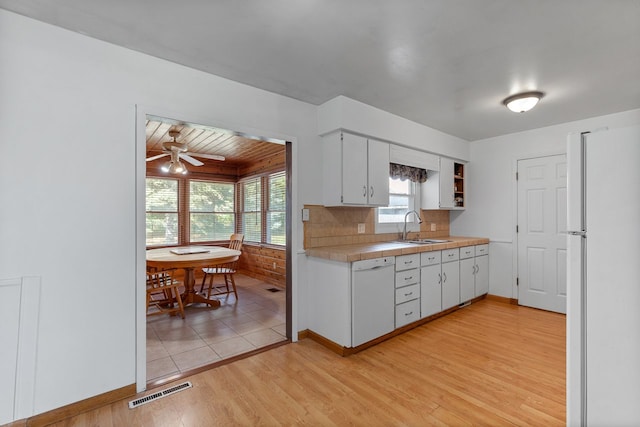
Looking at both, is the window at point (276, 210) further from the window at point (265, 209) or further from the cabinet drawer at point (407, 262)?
the cabinet drawer at point (407, 262)

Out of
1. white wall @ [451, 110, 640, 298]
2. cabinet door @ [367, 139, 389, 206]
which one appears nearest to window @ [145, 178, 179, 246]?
cabinet door @ [367, 139, 389, 206]

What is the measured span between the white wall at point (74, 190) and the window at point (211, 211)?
4.16 metres

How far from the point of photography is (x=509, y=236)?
431 centimetres

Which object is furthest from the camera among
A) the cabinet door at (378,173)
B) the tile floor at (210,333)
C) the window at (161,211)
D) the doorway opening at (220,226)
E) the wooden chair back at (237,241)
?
the window at (161,211)

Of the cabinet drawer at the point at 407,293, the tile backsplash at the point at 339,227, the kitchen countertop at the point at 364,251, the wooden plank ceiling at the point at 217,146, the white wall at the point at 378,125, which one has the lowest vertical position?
the cabinet drawer at the point at 407,293

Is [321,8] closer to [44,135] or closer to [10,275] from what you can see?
[44,135]

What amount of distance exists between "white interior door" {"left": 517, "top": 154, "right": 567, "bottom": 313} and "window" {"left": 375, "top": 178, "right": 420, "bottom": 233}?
1.46 m

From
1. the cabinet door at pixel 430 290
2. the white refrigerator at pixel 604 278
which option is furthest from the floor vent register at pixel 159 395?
the cabinet door at pixel 430 290

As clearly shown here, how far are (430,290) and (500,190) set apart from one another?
215 cm

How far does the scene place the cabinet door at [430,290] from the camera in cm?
332

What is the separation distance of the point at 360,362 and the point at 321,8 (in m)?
2.61

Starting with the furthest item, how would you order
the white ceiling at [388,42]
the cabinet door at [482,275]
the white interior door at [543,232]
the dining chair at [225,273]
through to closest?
the dining chair at [225,273]
the cabinet door at [482,275]
the white interior door at [543,232]
the white ceiling at [388,42]

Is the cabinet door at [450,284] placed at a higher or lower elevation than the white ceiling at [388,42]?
lower

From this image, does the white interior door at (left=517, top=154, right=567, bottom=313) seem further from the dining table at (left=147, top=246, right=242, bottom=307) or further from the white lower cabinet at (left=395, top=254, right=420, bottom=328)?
the dining table at (left=147, top=246, right=242, bottom=307)
